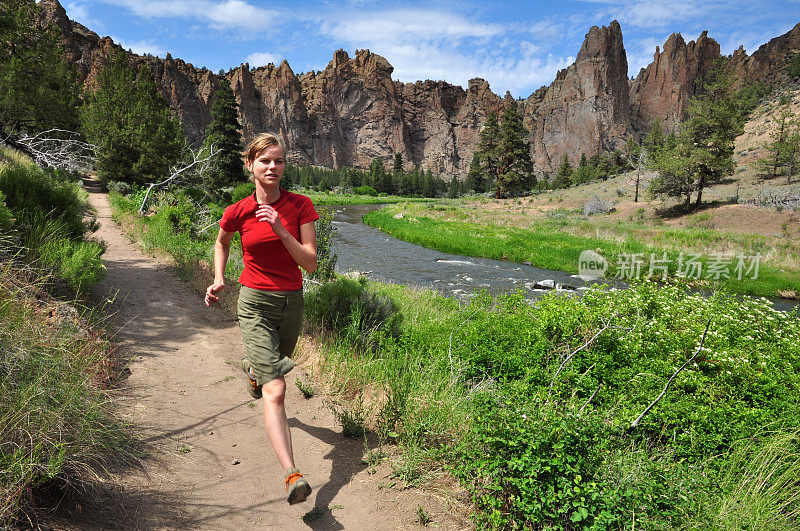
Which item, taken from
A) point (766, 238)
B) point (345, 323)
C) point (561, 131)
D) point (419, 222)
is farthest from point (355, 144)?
point (345, 323)

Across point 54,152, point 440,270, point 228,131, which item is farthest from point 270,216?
point 228,131

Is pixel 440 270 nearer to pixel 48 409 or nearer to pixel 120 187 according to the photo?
pixel 48 409

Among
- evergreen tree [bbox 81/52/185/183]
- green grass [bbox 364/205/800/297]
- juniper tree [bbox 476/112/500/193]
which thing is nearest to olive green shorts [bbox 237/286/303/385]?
green grass [bbox 364/205/800/297]

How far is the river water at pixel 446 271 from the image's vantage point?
1636cm

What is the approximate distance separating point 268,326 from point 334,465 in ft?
4.57

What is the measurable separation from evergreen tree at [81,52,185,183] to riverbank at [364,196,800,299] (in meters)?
16.7

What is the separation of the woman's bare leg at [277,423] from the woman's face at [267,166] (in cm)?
148

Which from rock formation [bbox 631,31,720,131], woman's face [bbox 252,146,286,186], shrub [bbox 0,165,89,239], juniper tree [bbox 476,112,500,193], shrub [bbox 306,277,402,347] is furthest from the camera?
rock formation [bbox 631,31,720,131]

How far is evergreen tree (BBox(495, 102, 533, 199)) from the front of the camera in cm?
5894

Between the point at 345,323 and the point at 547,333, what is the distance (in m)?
3.43

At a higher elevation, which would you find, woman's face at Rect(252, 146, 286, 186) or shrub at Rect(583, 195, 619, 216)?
woman's face at Rect(252, 146, 286, 186)

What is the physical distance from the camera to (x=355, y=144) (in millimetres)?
190750

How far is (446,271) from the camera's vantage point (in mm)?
19500

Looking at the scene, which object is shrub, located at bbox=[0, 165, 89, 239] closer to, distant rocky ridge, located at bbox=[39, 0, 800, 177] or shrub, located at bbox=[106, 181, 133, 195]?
shrub, located at bbox=[106, 181, 133, 195]
